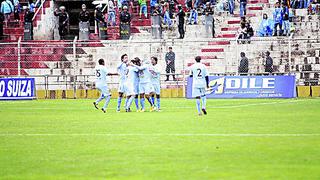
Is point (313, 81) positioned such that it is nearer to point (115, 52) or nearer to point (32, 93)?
point (115, 52)

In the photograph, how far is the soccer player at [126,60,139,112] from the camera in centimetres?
3635

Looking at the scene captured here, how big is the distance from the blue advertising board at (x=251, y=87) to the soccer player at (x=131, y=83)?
32.3 feet

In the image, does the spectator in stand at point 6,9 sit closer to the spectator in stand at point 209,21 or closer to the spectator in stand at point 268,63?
the spectator in stand at point 209,21

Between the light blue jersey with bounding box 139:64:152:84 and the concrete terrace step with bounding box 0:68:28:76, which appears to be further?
the concrete terrace step with bounding box 0:68:28:76

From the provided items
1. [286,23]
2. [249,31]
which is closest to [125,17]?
[249,31]

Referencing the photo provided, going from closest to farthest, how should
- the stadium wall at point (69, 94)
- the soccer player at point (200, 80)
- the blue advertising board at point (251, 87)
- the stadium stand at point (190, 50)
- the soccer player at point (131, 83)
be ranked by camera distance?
1. the soccer player at point (200, 80)
2. the soccer player at point (131, 83)
3. the blue advertising board at point (251, 87)
4. the stadium stand at point (190, 50)
5. the stadium wall at point (69, 94)

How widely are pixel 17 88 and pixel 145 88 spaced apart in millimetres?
13412

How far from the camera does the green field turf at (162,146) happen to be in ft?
50.8

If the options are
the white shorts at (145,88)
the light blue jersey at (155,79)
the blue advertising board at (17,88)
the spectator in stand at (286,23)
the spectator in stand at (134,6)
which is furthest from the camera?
the spectator in stand at (134,6)

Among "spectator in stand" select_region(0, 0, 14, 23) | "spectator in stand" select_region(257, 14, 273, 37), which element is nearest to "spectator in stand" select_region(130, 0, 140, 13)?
"spectator in stand" select_region(0, 0, 14, 23)

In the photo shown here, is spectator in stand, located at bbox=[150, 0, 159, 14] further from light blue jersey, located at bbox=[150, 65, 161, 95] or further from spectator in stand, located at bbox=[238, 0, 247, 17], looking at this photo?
light blue jersey, located at bbox=[150, 65, 161, 95]

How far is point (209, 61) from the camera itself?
162ft

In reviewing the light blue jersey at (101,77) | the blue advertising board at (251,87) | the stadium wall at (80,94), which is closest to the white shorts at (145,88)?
the light blue jersey at (101,77)

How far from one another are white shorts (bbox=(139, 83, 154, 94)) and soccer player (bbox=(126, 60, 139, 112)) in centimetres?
37
